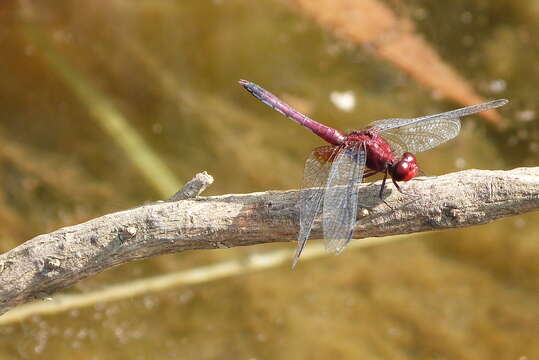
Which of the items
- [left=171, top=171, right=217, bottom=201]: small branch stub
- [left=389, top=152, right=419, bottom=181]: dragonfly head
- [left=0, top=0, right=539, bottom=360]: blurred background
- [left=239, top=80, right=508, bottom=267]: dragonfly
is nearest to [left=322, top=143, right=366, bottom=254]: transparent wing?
[left=239, top=80, right=508, bottom=267]: dragonfly

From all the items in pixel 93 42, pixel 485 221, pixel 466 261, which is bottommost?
pixel 485 221

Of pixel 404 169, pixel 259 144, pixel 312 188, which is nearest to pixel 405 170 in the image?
pixel 404 169

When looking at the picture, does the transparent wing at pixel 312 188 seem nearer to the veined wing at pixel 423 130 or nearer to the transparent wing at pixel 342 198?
the transparent wing at pixel 342 198

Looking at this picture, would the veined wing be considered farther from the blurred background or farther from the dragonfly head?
the blurred background

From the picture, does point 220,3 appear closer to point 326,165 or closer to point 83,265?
point 326,165

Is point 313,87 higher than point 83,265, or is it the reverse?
point 313,87

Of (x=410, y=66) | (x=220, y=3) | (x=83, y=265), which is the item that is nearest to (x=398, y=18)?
(x=410, y=66)
